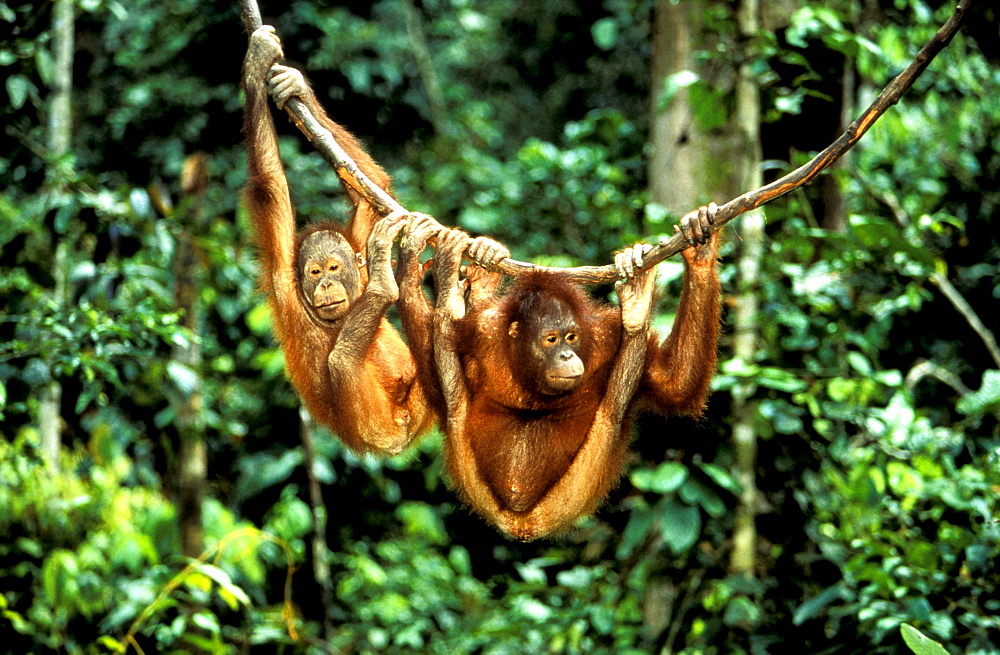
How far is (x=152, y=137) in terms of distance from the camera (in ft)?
21.7

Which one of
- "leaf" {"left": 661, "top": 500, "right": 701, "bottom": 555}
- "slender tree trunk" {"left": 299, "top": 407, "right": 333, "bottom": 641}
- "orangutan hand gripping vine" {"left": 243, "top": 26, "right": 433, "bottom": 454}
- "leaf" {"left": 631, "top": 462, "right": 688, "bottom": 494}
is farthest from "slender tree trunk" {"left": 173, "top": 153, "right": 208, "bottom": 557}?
"leaf" {"left": 661, "top": 500, "right": 701, "bottom": 555}

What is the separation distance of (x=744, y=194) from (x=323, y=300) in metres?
1.87

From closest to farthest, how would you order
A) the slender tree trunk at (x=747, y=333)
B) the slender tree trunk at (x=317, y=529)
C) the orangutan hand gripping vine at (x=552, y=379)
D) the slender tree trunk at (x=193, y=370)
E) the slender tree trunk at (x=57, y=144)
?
the orangutan hand gripping vine at (x=552, y=379) < the slender tree trunk at (x=747, y=333) < the slender tree trunk at (x=57, y=144) < the slender tree trunk at (x=193, y=370) < the slender tree trunk at (x=317, y=529)

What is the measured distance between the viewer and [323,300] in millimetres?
4004

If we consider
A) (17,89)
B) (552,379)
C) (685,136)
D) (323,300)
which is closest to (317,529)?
(323,300)

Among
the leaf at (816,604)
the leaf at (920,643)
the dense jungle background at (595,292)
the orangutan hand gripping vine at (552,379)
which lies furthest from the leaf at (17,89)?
the leaf at (920,643)

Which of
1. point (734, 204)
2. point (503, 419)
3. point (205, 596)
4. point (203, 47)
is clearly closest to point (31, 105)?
point (203, 47)

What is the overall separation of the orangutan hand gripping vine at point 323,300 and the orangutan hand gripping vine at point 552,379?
0.26 meters

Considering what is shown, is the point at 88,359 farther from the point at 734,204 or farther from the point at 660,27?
the point at 660,27

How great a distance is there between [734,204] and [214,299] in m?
3.76

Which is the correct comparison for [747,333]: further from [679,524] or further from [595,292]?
[679,524]

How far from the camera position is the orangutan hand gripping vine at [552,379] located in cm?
338

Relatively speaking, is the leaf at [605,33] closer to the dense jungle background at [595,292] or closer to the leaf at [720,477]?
the dense jungle background at [595,292]

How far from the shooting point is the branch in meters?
2.43
